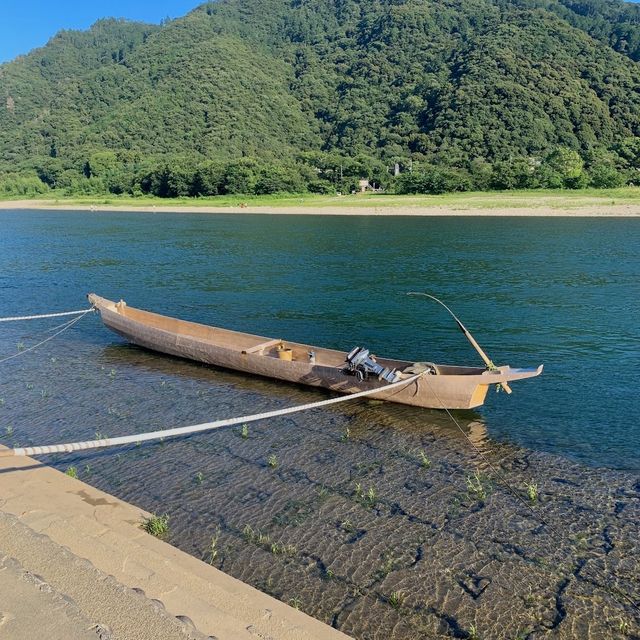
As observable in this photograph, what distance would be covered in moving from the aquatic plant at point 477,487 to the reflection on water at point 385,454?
41 mm

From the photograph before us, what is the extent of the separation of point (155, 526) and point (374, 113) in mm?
164165

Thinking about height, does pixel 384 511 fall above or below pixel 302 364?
below

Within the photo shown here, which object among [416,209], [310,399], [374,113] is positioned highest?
[374,113]

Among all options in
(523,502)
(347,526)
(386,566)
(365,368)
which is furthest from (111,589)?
(365,368)

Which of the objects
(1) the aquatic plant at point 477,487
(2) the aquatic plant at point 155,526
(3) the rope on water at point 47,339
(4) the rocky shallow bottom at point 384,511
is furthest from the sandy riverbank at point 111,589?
(3) the rope on water at point 47,339

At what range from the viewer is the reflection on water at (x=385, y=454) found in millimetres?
8344

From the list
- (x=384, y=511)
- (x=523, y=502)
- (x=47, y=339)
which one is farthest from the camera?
(x=47, y=339)

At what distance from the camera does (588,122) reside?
122 m

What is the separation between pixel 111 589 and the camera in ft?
20.3

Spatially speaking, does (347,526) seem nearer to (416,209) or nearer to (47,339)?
(47,339)

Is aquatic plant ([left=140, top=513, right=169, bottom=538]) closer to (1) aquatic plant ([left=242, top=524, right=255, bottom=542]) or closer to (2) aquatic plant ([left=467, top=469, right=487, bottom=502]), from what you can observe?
(1) aquatic plant ([left=242, top=524, right=255, bottom=542])

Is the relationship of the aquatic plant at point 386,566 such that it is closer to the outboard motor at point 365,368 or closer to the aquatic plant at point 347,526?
the aquatic plant at point 347,526

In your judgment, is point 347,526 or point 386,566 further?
point 347,526

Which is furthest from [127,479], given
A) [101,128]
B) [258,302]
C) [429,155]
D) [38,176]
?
[101,128]
